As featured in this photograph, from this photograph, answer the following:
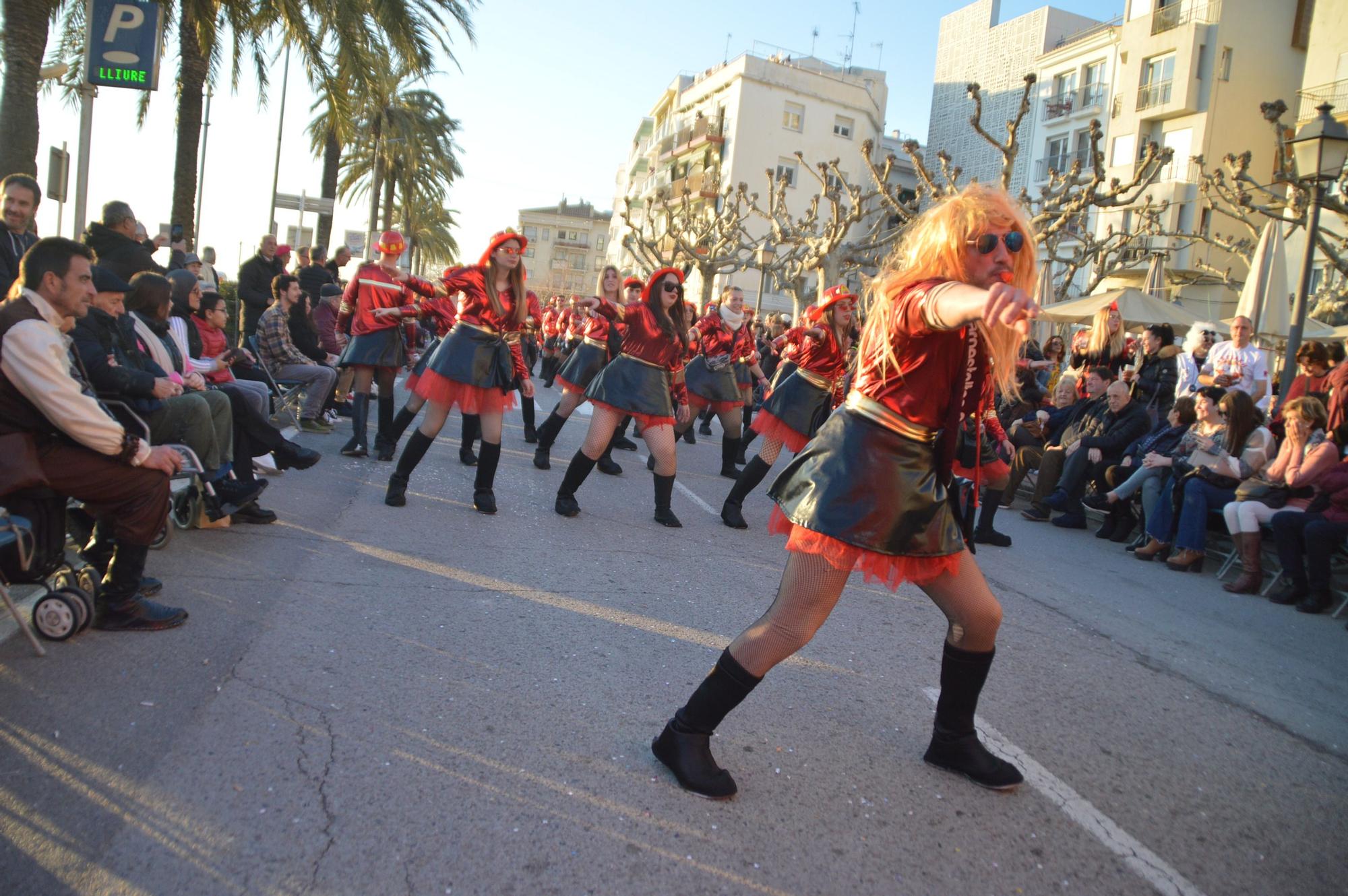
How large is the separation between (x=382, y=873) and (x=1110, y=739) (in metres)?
2.94

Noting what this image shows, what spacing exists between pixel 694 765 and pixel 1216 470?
662 centimetres

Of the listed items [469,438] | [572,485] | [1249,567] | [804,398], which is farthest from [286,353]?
[1249,567]

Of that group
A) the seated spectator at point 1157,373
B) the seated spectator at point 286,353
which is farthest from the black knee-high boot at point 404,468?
the seated spectator at point 1157,373

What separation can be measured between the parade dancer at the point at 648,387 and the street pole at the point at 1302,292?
6.96m

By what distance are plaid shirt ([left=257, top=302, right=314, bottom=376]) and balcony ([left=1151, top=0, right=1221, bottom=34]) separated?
121ft

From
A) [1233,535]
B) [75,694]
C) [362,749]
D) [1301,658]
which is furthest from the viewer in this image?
[1233,535]

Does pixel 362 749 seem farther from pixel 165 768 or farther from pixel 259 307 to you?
pixel 259 307

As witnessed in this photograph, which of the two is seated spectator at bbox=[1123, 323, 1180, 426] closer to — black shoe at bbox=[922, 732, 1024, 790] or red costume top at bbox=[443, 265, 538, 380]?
red costume top at bbox=[443, 265, 538, 380]

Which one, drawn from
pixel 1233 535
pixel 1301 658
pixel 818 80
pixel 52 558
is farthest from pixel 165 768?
pixel 818 80

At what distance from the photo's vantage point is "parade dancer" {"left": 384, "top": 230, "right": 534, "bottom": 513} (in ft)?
23.2

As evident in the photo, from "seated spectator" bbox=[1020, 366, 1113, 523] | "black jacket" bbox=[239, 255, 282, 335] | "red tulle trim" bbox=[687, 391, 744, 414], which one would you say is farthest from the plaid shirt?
"seated spectator" bbox=[1020, 366, 1113, 523]

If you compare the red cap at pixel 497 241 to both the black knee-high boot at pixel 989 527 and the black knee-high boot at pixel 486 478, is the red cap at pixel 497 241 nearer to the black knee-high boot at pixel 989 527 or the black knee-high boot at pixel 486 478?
the black knee-high boot at pixel 486 478

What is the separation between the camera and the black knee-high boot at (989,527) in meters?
8.34

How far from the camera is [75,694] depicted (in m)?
3.41
